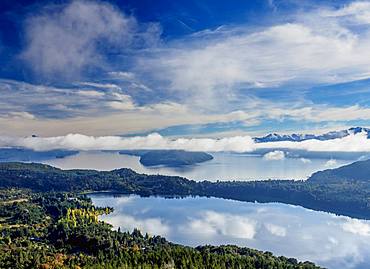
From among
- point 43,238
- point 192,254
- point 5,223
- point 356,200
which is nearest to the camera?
point 192,254

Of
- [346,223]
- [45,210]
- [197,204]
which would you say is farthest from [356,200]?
[45,210]

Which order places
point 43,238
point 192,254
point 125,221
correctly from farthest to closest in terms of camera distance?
point 125,221
point 43,238
point 192,254

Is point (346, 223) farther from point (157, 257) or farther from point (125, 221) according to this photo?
point (157, 257)

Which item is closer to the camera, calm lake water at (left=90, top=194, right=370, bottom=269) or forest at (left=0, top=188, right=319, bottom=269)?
forest at (left=0, top=188, right=319, bottom=269)

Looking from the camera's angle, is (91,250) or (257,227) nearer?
(91,250)

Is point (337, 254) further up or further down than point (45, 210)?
further down
